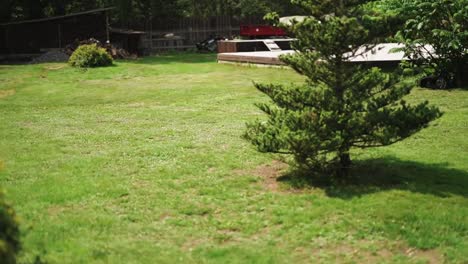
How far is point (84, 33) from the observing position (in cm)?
3378

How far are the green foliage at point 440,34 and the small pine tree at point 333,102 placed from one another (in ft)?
25.4

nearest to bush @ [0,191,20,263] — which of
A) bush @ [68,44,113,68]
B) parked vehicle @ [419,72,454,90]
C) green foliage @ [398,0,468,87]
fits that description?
green foliage @ [398,0,468,87]

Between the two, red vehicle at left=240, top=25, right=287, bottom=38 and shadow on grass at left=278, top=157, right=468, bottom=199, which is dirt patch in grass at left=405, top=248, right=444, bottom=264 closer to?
shadow on grass at left=278, top=157, right=468, bottom=199

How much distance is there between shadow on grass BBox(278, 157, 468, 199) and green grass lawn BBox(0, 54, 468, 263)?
0.08 ft

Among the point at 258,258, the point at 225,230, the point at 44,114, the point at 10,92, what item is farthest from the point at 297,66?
the point at 10,92

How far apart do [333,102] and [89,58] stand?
19609 millimetres

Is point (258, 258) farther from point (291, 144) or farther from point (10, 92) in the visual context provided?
point (10, 92)

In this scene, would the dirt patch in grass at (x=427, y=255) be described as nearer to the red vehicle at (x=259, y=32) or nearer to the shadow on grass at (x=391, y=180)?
the shadow on grass at (x=391, y=180)

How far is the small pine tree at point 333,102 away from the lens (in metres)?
6.46

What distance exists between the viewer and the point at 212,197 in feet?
21.3

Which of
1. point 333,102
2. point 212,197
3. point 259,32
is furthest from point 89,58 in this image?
point 333,102

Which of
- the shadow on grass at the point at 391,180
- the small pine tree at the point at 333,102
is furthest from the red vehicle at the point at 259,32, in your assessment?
the small pine tree at the point at 333,102

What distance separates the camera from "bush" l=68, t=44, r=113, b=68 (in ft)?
80.4

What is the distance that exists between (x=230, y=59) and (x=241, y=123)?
1419 centimetres
